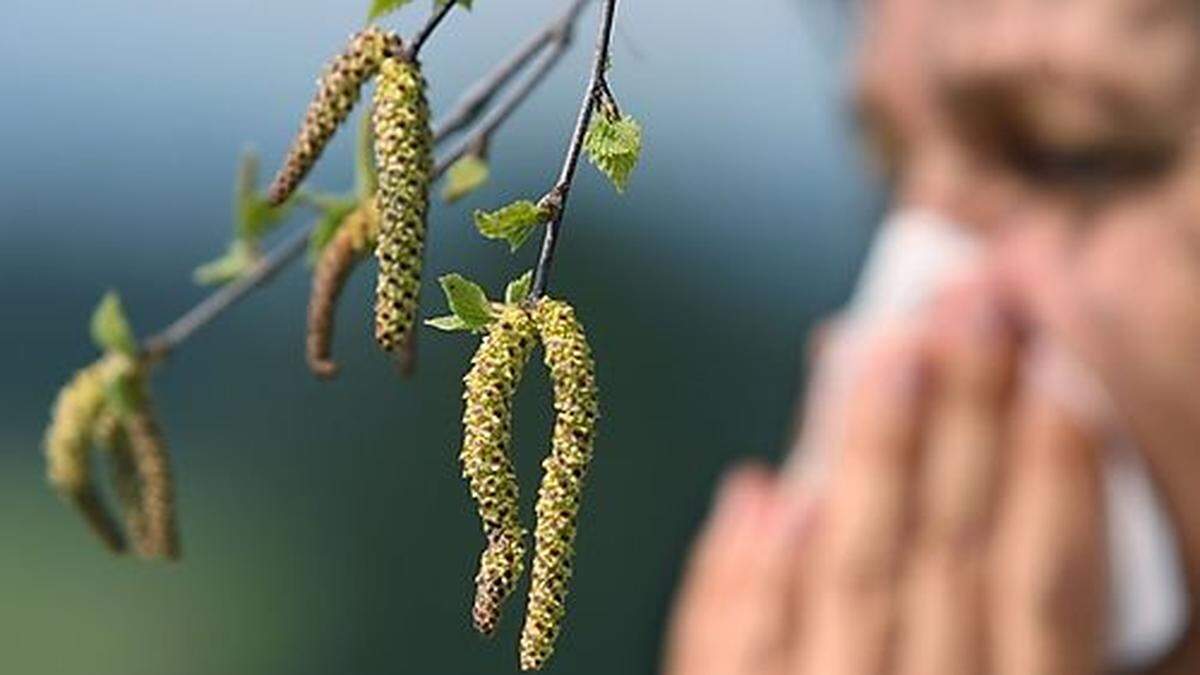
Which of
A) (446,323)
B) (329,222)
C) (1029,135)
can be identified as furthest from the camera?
(1029,135)

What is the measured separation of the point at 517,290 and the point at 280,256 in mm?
489

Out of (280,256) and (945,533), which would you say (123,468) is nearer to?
(280,256)

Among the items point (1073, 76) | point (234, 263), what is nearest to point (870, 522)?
point (1073, 76)

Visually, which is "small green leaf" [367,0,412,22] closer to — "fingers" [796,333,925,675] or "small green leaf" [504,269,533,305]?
"small green leaf" [504,269,533,305]

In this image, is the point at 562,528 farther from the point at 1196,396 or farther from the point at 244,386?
the point at 244,386

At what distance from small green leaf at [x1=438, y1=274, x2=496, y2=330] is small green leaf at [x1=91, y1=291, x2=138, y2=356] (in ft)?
1.91

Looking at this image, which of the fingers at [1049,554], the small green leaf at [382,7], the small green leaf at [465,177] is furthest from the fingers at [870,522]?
the small green leaf at [382,7]

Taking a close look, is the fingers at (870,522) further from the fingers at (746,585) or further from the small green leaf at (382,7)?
the small green leaf at (382,7)

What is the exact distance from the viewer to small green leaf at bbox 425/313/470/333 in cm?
100

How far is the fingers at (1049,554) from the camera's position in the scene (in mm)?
2848

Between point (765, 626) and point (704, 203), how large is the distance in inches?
349

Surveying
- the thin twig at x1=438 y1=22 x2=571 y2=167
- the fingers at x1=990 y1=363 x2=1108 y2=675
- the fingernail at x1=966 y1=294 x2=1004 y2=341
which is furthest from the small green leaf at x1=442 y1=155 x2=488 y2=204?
the fingernail at x1=966 y1=294 x2=1004 y2=341

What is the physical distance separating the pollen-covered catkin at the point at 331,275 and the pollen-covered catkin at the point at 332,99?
144 millimetres

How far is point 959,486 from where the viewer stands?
119 inches
